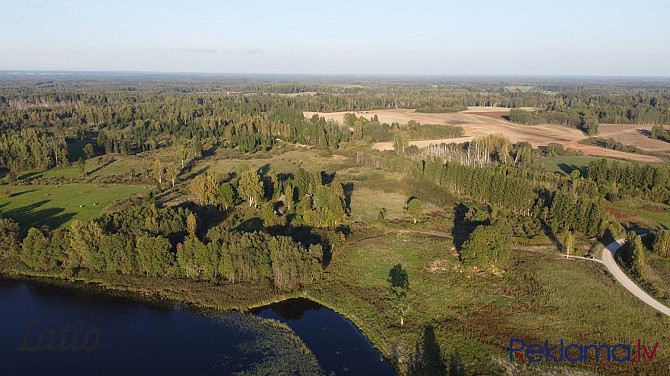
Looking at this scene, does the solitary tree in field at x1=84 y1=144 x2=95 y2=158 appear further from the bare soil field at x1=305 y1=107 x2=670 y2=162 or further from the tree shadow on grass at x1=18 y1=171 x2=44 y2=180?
the bare soil field at x1=305 y1=107 x2=670 y2=162

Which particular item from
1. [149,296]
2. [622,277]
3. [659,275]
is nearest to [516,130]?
[659,275]

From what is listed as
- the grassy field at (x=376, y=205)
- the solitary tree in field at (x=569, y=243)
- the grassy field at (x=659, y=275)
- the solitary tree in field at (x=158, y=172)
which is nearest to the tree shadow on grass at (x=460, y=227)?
the grassy field at (x=376, y=205)

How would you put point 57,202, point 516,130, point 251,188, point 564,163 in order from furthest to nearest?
1. point 516,130
2. point 564,163
3. point 57,202
4. point 251,188

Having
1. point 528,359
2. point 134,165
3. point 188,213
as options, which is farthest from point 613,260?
point 134,165

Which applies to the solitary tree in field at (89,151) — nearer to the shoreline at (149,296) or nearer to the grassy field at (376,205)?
the shoreline at (149,296)

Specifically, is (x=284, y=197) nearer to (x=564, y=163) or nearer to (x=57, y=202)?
(x=57, y=202)

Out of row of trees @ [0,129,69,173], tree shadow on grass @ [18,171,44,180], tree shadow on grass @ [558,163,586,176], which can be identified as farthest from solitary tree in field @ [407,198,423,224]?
row of trees @ [0,129,69,173]

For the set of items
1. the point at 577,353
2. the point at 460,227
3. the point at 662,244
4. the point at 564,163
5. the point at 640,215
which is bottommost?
the point at 577,353
